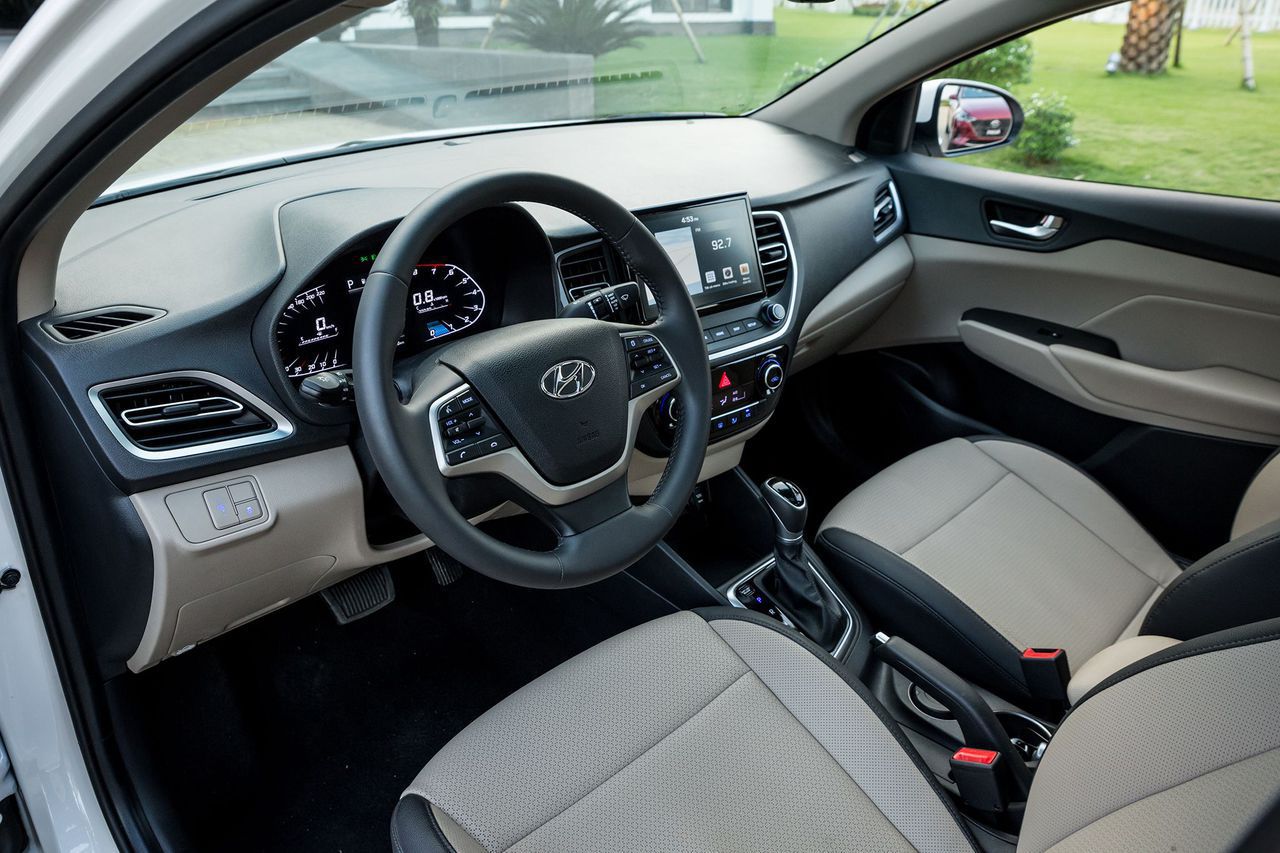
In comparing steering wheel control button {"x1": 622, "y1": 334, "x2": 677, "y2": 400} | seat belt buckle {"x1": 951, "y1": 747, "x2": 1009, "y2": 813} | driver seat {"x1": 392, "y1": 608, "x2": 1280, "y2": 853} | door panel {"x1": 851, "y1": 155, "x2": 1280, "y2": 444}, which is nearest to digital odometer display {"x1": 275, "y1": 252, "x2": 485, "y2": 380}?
steering wheel control button {"x1": 622, "y1": 334, "x2": 677, "y2": 400}

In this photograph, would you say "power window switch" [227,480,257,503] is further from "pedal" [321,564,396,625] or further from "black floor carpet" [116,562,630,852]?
"pedal" [321,564,396,625]

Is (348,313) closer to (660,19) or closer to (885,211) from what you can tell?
(885,211)

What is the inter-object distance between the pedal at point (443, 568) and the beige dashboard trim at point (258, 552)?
46 cm

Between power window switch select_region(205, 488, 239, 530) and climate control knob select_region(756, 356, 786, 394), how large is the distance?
101 centimetres

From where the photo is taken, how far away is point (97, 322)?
117 centimetres

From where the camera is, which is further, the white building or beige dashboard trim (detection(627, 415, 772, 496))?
the white building

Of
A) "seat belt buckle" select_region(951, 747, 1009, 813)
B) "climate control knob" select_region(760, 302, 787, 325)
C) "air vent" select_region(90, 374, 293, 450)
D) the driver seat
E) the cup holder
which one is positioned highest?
"air vent" select_region(90, 374, 293, 450)

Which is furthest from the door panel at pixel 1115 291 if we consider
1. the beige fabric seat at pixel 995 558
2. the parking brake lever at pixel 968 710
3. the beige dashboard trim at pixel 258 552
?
the beige dashboard trim at pixel 258 552

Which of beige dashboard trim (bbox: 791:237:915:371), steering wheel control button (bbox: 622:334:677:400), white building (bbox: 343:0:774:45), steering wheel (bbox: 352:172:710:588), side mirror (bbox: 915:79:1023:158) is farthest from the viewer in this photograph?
white building (bbox: 343:0:774:45)

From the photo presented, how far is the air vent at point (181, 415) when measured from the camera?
3.80ft

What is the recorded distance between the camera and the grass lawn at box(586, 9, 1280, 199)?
2.18m

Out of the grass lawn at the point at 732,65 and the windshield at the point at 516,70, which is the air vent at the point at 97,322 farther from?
the grass lawn at the point at 732,65

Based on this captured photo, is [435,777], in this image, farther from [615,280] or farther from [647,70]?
[647,70]

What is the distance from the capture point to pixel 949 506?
186 cm
